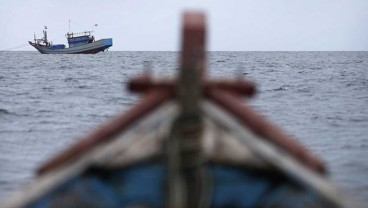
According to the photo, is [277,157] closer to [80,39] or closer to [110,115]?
[110,115]

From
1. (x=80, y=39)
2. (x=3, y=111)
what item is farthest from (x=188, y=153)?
(x=80, y=39)

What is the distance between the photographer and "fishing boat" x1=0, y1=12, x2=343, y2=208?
300 cm

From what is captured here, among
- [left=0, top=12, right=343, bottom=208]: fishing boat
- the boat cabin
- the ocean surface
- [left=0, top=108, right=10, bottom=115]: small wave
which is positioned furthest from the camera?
the boat cabin

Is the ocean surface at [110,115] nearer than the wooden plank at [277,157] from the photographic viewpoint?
No

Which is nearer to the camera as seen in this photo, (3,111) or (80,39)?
(3,111)

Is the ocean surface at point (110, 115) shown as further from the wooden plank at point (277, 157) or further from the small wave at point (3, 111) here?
the wooden plank at point (277, 157)

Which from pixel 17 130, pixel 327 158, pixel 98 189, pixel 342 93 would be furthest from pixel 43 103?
pixel 98 189

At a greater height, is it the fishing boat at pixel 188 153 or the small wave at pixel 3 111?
the fishing boat at pixel 188 153

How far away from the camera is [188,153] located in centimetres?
303

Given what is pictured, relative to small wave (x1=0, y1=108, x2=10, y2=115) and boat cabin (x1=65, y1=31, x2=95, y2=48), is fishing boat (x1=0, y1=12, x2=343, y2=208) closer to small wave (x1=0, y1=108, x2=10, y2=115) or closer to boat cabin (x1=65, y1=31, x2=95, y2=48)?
small wave (x1=0, y1=108, x2=10, y2=115)

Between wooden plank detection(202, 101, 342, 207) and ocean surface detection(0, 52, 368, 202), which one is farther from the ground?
wooden plank detection(202, 101, 342, 207)

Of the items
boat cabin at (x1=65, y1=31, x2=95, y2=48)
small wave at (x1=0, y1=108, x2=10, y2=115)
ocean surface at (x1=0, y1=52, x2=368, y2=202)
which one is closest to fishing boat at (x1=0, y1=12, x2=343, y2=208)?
ocean surface at (x1=0, y1=52, x2=368, y2=202)

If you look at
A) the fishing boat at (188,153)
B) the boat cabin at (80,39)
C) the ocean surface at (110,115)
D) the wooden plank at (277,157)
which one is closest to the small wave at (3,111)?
the ocean surface at (110,115)

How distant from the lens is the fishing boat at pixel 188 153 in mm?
3000
